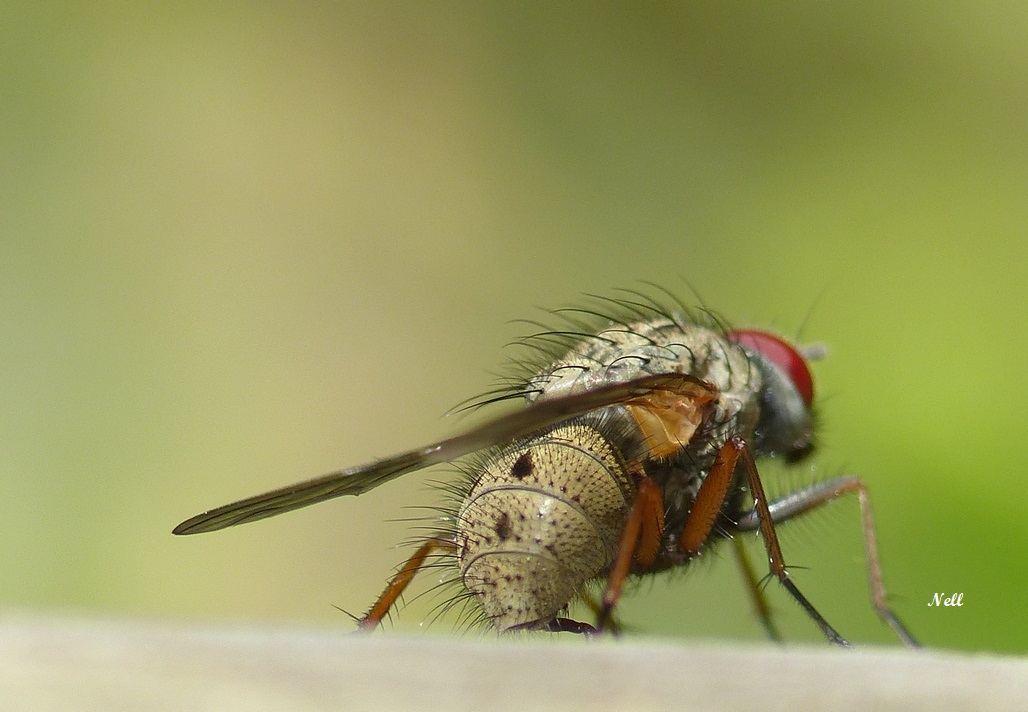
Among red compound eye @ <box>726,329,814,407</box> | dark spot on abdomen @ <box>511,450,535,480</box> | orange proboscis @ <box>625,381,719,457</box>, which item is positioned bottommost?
dark spot on abdomen @ <box>511,450,535,480</box>

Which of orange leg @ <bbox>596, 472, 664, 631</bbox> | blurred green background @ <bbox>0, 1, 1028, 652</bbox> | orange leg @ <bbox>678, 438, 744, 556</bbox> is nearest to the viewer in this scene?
orange leg @ <bbox>596, 472, 664, 631</bbox>

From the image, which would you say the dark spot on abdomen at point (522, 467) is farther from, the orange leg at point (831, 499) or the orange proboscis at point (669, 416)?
the orange leg at point (831, 499)

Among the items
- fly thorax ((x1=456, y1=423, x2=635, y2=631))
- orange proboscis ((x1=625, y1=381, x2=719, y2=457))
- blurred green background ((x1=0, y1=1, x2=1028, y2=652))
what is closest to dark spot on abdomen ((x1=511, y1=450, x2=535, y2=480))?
fly thorax ((x1=456, y1=423, x2=635, y2=631))

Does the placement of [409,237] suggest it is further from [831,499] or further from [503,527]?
[503,527]

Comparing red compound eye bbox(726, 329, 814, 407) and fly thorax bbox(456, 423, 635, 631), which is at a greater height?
red compound eye bbox(726, 329, 814, 407)

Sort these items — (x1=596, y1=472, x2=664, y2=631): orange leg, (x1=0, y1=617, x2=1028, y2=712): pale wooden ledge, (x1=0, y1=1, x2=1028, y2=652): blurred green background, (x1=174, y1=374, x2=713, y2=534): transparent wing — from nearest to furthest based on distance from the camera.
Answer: (x1=0, y1=617, x2=1028, y2=712): pale wooden ledge
(x1=174, y1=374, x2=713, y2=534): transparent wing
(x1=596, y1=472, x2=664, y2=631): orange leg
(x1=0, y1=1, x2=1028, y2=652): blurred green background

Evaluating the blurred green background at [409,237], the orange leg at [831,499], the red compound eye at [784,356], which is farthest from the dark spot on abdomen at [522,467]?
the blurred green background at [409,237]

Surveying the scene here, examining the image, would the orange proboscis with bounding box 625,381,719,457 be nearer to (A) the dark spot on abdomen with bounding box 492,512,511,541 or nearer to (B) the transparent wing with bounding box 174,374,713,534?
(B) the transparent wing with bounding box 174,374,713,534

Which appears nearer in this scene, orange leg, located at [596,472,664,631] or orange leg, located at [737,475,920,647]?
orange leg, located at [596,472,664,631]

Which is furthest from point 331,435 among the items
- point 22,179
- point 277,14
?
point 277,14
